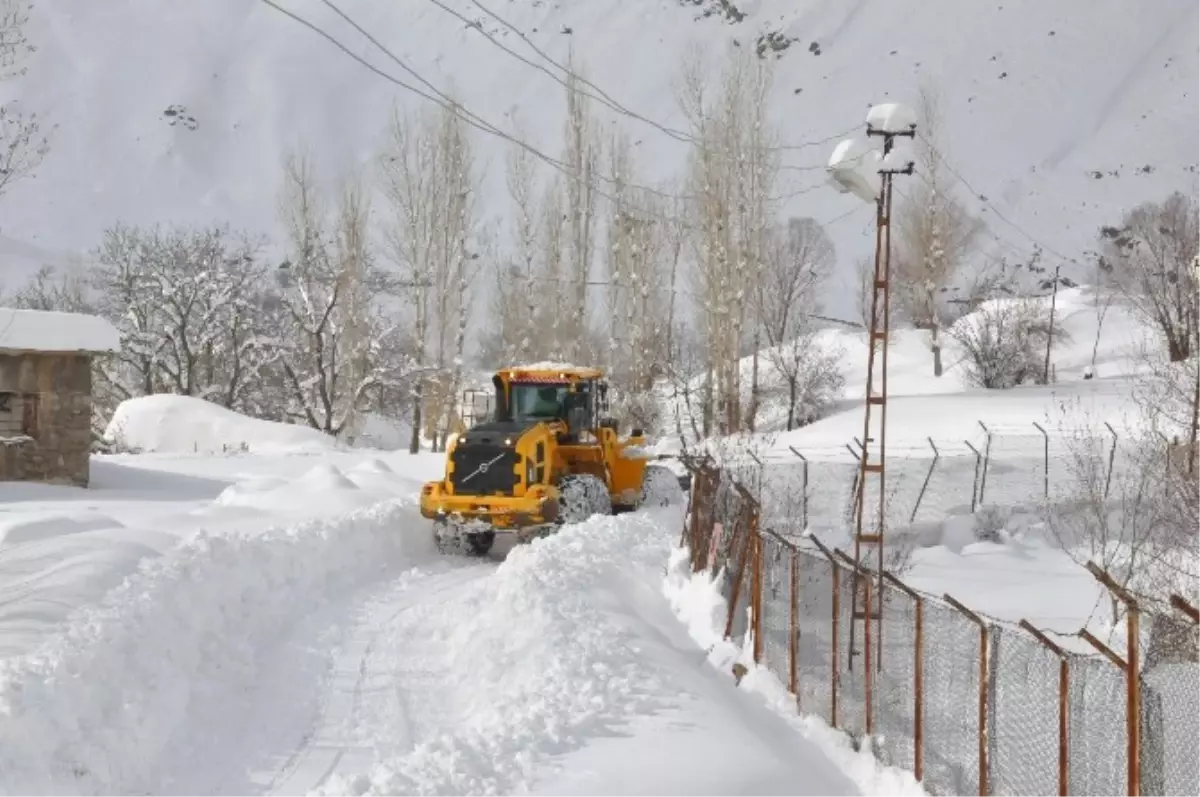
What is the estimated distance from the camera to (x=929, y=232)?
162ft

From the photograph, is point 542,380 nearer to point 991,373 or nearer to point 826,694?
point 826,694

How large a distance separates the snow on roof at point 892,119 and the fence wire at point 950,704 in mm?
6946

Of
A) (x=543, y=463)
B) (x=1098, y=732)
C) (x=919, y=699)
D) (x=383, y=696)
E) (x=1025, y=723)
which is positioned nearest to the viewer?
(x=1098, y=732)

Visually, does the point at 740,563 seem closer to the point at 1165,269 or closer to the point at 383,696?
the point at 383,696

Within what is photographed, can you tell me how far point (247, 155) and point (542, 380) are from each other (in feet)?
280

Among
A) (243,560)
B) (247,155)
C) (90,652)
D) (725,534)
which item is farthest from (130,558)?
(247,155)

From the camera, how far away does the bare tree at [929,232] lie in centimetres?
4922

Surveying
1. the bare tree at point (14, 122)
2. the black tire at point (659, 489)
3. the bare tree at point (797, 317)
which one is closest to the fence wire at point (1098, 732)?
the black tire at point (659, 489)

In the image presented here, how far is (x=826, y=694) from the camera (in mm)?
9219

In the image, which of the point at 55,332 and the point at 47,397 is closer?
the point at 55,332

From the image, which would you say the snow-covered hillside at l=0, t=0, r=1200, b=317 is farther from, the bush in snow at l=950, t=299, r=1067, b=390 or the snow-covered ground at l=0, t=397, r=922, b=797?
the snow-covered ground at l=0, t=397, r=922, b=797

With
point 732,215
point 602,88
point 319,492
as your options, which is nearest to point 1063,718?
point 319,492

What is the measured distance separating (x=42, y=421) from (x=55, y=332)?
5.47 feet

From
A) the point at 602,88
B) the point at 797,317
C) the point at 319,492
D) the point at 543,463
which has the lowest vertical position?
the point at 319,492
